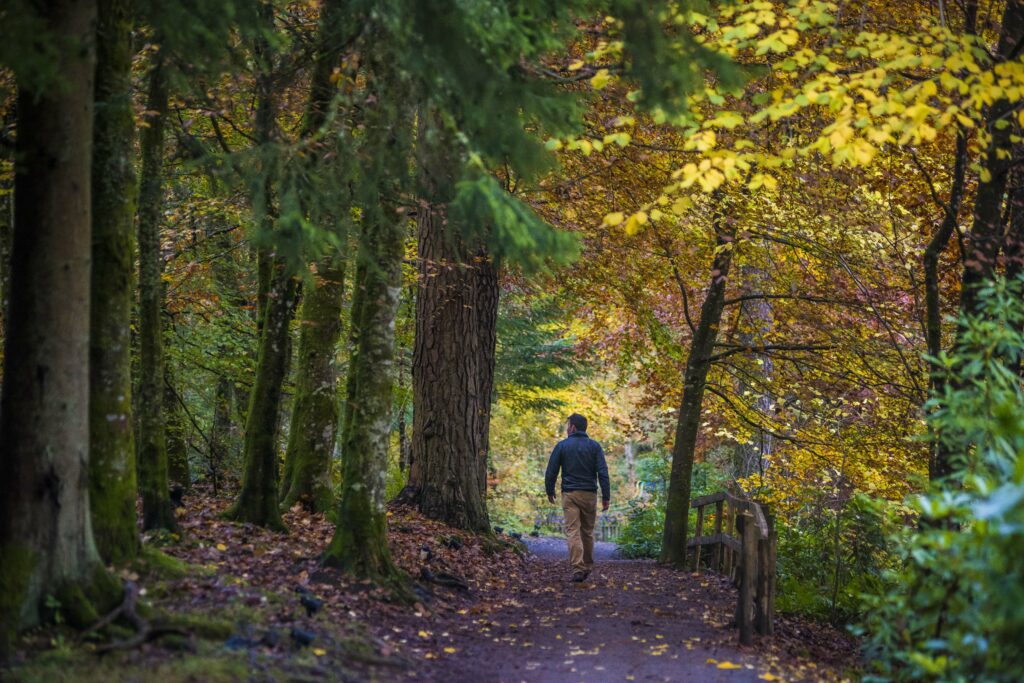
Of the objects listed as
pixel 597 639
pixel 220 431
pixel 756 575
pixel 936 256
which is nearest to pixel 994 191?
pixel 936 256

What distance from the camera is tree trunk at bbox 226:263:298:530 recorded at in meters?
8.77

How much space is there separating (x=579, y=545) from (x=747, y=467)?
9027 mm

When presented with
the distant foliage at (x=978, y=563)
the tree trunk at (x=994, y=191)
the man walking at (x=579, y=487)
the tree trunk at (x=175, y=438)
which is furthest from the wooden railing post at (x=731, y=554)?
the tree trunk at (x=175, y=438)

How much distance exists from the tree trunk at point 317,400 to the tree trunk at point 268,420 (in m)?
0.53

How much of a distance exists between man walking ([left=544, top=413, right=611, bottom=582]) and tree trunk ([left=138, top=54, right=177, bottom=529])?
5949mm

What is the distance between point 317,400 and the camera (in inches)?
385

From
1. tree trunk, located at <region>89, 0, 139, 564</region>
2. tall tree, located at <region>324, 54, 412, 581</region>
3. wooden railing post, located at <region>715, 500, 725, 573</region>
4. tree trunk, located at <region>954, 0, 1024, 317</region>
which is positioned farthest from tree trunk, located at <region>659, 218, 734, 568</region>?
tree trunk, located at <region>89, 0, 139, 564</region>

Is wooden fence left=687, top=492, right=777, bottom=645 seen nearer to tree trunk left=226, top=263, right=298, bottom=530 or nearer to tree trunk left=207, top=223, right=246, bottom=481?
tree trunk left=226, top=263, right=298, bottom=530

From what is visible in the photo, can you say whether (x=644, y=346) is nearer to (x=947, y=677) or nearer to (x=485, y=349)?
(x=485, y=349)

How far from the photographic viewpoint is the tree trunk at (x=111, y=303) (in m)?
5.85

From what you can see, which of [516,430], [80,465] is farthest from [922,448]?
[516,430]

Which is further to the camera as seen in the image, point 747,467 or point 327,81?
point 747,467

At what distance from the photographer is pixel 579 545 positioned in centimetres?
1235

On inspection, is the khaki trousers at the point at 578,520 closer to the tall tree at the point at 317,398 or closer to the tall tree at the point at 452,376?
the tall tree at the point at 452,376
